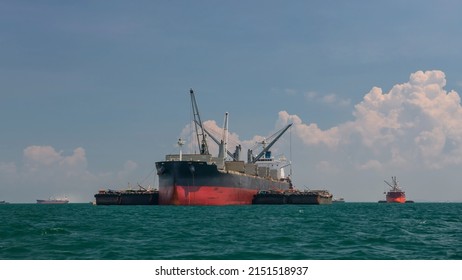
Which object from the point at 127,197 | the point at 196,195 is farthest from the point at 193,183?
the point at 127,197

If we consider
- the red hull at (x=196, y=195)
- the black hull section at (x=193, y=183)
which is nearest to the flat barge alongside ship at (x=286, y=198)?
the black hull section at (x=193, y=183)

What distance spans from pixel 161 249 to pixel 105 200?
132 meters

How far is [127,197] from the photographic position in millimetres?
153875

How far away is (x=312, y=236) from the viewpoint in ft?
126

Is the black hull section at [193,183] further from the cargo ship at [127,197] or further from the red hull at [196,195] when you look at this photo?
the cargo ship at [127,197]

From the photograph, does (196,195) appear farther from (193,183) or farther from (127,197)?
(127,197)

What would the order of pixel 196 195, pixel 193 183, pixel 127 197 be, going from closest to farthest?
pixel 196 195, pixel 193 183, pixel 127 197

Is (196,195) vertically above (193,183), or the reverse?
(193,183)

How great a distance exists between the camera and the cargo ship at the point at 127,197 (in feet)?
488

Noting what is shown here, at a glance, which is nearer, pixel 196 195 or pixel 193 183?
pixel 196 195

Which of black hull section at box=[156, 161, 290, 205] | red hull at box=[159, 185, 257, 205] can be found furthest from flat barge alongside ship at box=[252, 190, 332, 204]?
red hull at box=[159, 185, 257, 205]

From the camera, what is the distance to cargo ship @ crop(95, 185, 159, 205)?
148625mm

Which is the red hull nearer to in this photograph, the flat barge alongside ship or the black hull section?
the black hull section
